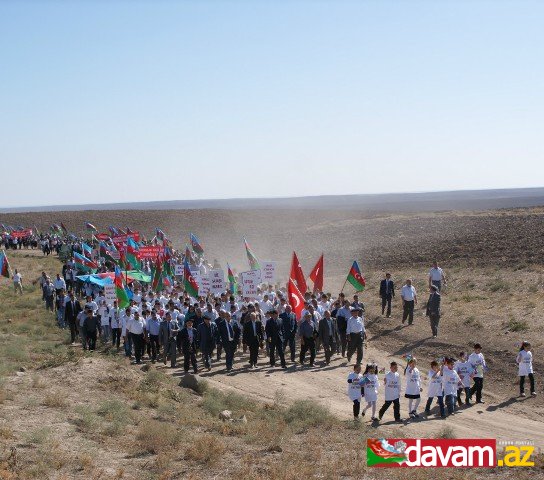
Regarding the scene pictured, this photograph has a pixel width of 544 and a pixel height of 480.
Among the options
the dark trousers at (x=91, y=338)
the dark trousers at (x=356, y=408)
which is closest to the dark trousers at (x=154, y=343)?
the dark trousers at (x=91, y=338)

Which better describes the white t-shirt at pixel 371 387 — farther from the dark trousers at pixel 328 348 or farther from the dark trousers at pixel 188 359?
the dark trousers at pixel 188 359

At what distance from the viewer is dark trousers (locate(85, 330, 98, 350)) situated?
2104cm

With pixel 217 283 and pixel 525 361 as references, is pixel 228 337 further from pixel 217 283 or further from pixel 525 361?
pixel 525 361

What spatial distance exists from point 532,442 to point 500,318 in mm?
11643

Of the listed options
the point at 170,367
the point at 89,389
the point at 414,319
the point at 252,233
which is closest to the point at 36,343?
the point at 170,367

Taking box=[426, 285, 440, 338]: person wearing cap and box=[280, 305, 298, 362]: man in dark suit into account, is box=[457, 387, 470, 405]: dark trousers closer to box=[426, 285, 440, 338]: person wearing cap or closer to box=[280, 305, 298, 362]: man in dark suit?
box=[280, 305, 298, 362]: man in dark suit

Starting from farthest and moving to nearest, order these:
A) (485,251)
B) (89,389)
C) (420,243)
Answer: (420,243) → (485,251) → (89,389)

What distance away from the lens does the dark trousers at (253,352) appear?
19.4 meters

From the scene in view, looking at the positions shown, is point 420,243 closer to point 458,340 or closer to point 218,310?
point 458,340

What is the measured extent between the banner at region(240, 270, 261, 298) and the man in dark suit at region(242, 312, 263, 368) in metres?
2.88

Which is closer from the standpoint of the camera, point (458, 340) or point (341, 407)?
point (341, 407)

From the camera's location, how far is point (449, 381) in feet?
50.5

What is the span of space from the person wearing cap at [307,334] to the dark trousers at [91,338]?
629 centimetres

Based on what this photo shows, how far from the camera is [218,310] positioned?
20828 mm
